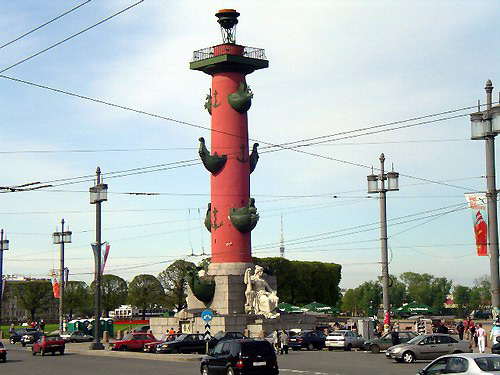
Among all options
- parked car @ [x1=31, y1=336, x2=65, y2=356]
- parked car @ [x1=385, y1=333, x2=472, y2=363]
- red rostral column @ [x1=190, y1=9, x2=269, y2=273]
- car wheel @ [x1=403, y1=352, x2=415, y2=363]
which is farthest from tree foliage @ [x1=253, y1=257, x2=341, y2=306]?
car wheel @ [x1=403, y1=352, x2=415, y2=363]

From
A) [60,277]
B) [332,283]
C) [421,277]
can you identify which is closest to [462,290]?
[421,277]

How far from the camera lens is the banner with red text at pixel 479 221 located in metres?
30.7

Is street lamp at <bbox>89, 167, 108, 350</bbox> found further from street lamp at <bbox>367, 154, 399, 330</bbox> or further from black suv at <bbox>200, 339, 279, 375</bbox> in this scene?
black suv at <bbox>200, 339, 279, 375</bbox>

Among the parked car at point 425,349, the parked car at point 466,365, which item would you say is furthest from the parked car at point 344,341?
the parked car at point 466,365

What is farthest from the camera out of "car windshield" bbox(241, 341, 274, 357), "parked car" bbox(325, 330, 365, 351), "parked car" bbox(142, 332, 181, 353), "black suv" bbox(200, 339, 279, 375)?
"parked car" bbox(325, 330, 365, 351)

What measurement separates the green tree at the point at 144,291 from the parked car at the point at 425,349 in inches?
3363

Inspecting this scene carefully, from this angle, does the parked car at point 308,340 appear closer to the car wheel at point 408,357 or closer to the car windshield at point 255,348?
the car wheel at point 408,357

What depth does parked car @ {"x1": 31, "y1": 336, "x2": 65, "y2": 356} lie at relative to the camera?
5312 centimetres

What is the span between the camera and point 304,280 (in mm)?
112688

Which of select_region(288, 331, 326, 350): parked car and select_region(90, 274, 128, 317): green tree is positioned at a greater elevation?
select_region(90, 274, 128, 317): green tree

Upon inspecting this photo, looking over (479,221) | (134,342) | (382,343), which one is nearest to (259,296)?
(134,342)

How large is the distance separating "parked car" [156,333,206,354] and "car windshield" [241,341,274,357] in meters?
20.9

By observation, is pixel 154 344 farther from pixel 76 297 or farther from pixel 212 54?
pixel 76 297

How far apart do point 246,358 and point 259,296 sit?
33776mm
